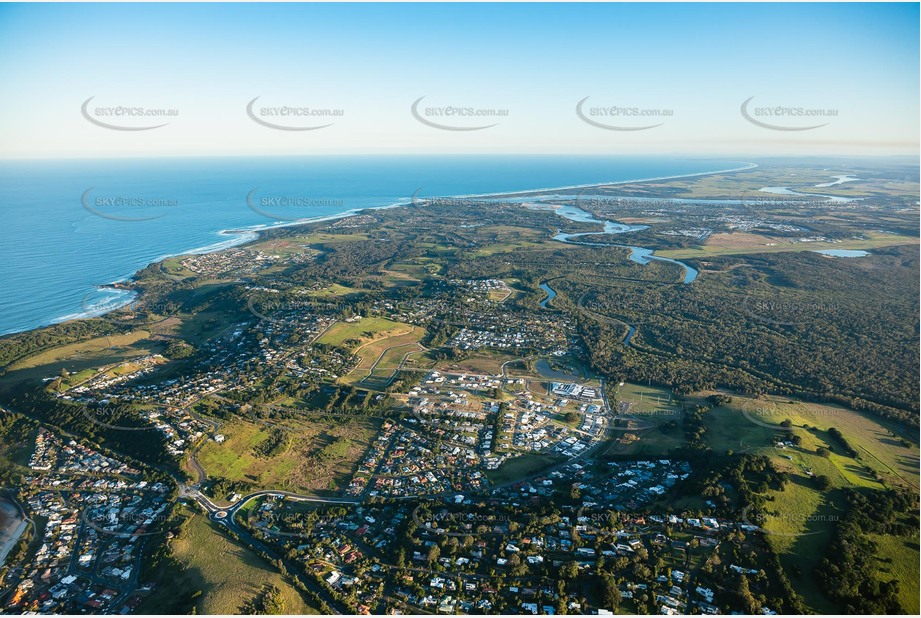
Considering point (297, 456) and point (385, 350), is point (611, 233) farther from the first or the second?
point (297, 456)

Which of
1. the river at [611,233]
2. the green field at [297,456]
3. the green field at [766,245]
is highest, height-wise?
the green field at [297,456]

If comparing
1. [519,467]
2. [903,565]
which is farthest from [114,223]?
[903,565]

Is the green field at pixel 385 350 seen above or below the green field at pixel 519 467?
above

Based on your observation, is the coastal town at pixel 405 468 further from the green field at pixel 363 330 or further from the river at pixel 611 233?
the river at pixel 611 233

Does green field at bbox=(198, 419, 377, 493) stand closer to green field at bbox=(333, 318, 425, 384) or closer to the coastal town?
the coastal town

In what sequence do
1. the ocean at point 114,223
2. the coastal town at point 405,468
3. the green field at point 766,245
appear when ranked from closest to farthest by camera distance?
the coastal town at point 405,468, the ocean at point 114,223, the green field at point 766,245

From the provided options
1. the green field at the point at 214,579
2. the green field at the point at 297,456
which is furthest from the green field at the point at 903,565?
the green field at the point at 297,456

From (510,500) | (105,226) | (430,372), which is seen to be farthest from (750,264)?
(105,226)

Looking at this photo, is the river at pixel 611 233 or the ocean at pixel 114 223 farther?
the river at pixel 611 233
